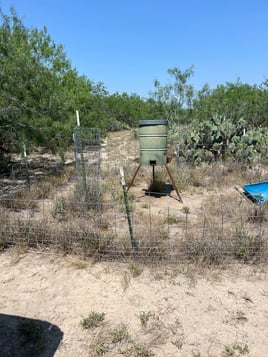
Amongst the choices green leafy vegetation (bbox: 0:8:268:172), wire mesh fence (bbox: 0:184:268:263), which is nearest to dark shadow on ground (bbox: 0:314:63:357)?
wire mesh fence (bbox: 0:184:268:263)

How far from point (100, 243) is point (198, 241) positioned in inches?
43.7

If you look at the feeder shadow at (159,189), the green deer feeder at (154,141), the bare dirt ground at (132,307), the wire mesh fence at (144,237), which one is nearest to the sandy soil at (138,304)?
the bare dirt ground at (132,307)

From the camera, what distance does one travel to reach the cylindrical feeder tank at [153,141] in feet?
19.2

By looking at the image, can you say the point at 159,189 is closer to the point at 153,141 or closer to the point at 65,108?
the point at 153,141

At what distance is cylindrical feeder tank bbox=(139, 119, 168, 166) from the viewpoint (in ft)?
19.2

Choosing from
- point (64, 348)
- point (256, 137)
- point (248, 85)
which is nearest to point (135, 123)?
point (248, 85)

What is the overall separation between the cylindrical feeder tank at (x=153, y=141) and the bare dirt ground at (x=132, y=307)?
2.85m

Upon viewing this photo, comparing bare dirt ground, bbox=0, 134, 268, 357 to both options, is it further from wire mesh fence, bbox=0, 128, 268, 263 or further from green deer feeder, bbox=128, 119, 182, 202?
green deer feeder, bbox=128, 119, 182, 202

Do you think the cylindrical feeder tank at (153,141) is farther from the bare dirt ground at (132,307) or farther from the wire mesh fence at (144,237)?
the bare dirt ground at (132,307)

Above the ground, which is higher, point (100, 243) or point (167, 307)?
point (100, 243)

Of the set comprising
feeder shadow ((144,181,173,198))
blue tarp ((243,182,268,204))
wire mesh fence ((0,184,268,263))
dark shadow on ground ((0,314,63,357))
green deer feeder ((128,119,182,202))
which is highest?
green deer feeder ((128,119,182,202))

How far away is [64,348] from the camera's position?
7.97 feet

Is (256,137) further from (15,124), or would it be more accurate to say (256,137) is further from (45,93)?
(15,124)

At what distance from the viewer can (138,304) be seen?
2.87 m
